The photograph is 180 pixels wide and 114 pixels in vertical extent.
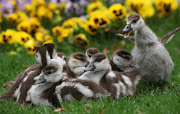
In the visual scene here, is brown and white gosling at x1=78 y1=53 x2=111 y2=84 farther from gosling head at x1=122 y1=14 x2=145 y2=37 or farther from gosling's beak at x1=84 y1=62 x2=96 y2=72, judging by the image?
gosling head at x1=122 y1=14 x2=145 y2=37

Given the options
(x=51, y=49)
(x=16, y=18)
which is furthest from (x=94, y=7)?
(x=51, y=49)

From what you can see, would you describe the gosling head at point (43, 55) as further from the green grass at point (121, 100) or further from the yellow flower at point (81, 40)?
the yellow flower at point (81, 40)

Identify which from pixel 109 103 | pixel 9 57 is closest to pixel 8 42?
pixel 9 57

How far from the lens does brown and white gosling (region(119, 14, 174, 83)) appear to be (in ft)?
16.9

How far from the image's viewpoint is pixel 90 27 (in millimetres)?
7844

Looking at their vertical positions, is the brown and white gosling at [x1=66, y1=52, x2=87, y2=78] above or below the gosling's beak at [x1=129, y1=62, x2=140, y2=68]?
above

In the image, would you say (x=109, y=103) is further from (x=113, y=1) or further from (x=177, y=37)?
(x=113, y=1)

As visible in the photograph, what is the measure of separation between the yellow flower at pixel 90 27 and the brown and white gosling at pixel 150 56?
2.59 meters

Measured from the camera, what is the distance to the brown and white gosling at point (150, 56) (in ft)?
16.9

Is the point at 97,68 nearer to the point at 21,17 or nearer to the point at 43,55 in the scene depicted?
the point at 43,55

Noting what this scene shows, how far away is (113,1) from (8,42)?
3960 mm

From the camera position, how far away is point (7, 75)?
241 inches

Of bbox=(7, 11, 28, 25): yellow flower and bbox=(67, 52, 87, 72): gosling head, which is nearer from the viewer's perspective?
bbox=(67, 52, 87, 72): gosling head

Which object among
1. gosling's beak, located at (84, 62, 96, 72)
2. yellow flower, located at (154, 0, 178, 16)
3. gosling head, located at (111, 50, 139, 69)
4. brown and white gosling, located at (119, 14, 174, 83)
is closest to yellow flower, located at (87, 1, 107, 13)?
yellow flower, located at (154, 0, 178, 16)
